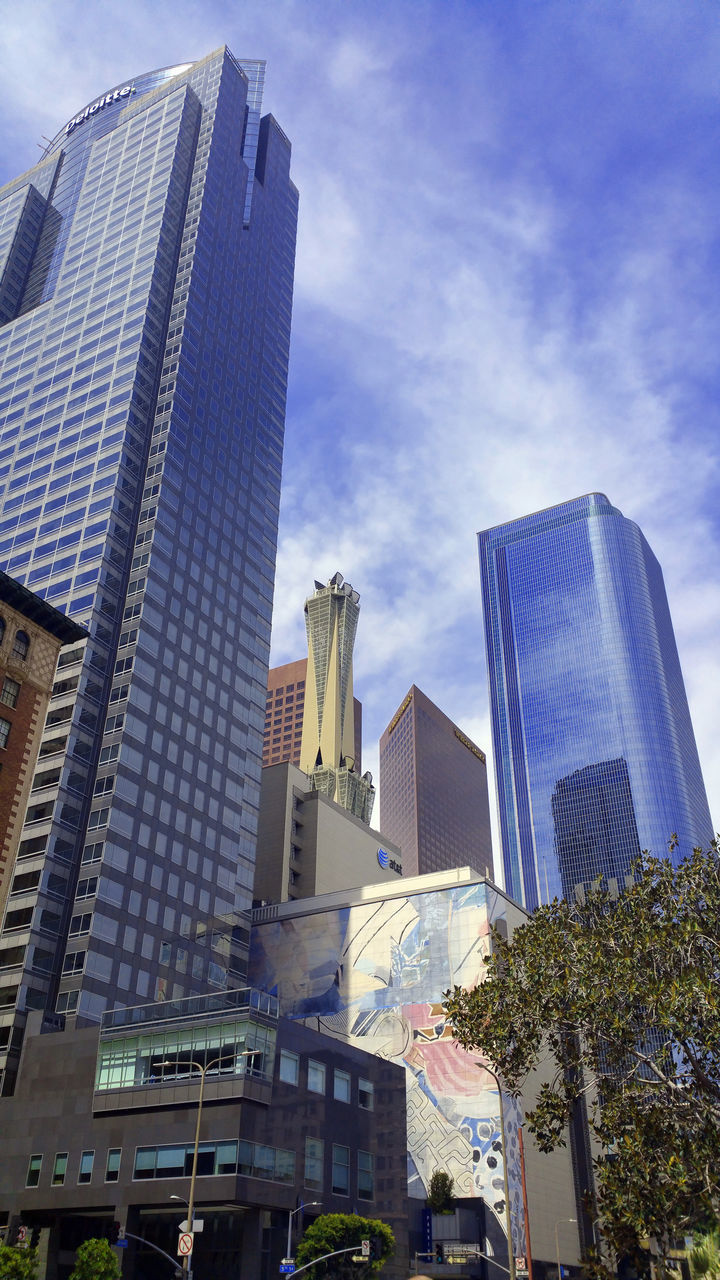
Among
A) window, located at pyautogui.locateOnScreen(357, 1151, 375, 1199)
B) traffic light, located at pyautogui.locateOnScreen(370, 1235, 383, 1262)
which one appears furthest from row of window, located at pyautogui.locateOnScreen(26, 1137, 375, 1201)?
traffic light, located at pyautogui.locateOnScreen(370, 1235, 383, 1262)

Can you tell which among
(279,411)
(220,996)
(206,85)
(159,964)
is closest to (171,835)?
(159,964)

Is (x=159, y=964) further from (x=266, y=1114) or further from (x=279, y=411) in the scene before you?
(x=279, y=411)

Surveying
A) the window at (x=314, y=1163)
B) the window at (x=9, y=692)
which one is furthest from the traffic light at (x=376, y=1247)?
the window at (x=9, y=692)

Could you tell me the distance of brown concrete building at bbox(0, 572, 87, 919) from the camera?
6372 centimetres

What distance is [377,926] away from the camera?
13150cm

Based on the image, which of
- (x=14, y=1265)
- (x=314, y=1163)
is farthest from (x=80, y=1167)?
(x=14, y=1265)

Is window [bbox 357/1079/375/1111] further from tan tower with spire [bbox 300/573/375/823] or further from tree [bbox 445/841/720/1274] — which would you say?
tan tower with spire [bbox 300/573/375/823]

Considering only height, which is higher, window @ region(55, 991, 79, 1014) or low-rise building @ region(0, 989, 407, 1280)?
window @ region(55, 991, 79, 1014)

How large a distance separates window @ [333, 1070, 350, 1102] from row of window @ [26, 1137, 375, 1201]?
402cm

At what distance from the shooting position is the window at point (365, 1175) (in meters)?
83.0

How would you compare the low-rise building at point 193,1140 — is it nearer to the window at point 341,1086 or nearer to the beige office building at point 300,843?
the window at point 341,1086

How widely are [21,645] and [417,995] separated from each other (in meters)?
74.5

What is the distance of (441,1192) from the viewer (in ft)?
348

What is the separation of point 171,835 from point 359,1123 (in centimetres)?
4030
